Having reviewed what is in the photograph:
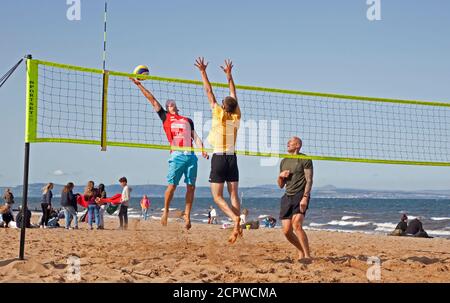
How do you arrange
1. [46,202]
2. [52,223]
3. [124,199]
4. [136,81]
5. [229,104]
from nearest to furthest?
1. [229,104]
2. [136,81]
3. [124,199]
4. [46,202]
5. [52,223]

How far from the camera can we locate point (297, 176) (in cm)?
749

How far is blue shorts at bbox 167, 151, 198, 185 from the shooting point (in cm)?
843

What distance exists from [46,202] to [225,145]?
9936 millimetres

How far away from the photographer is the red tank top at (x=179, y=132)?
8227mm

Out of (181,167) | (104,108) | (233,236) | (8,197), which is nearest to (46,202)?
(8,197)

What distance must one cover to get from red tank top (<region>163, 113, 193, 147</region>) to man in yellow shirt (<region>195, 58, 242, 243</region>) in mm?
Result: 577

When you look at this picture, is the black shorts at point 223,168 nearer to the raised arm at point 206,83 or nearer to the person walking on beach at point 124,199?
the raised arm at point 206,83

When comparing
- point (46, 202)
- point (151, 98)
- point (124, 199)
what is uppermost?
point (151, 98)

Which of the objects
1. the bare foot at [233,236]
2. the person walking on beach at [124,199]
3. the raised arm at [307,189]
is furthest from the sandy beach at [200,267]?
the person walking on beach at [124,199]

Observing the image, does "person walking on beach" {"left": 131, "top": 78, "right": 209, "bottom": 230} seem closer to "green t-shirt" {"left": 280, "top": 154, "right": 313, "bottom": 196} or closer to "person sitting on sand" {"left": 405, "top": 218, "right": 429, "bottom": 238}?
"green t-shirt" {"left": 280, "top": 154, "right": 313, "bottom": 196}

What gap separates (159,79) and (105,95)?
0.65m

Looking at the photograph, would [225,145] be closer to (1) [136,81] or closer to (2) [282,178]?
(2) [282,178]
